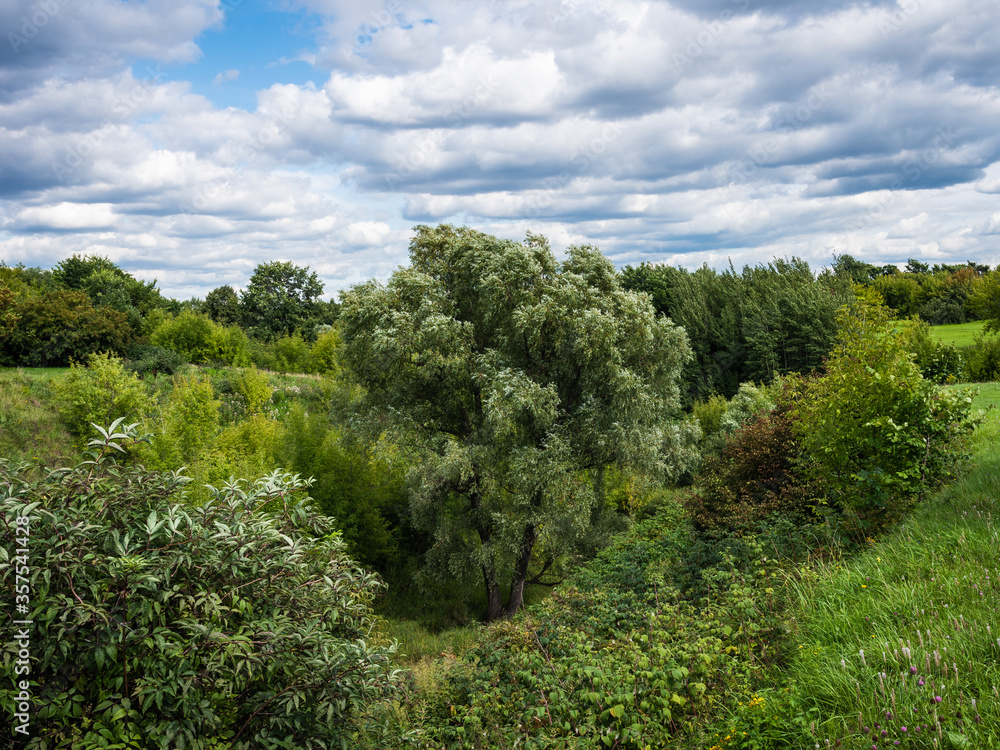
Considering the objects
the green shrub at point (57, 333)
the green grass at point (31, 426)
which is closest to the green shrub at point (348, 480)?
the green grass at point (31, 426)

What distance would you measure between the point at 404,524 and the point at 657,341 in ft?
38.3

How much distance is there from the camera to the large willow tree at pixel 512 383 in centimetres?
1499

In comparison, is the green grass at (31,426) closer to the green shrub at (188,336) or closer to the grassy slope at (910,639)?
the green shrub at (188,336)

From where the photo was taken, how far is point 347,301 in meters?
17.5

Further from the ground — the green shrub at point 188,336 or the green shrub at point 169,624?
the green shrub at point 188,336

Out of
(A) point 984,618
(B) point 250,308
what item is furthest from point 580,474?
(B) point 250,308

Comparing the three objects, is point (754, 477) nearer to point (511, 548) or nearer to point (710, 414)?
point (511, 548)

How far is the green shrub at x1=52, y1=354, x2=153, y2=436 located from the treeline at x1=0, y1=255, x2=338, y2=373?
24.4 feet

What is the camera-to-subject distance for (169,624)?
12.9 feet

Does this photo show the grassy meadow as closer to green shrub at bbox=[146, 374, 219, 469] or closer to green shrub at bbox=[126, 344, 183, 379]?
green shrub at bbox=[146, 374, 219, 469]

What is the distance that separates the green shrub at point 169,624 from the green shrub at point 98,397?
63.9 ft

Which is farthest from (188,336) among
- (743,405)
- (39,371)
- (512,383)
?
(743,405)

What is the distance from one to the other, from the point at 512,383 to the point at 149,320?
130 ft

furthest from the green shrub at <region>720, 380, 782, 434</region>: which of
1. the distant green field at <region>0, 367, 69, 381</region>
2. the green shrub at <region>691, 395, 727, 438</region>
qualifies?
the distant green field at <region>0, 367, 69, 381</region>
